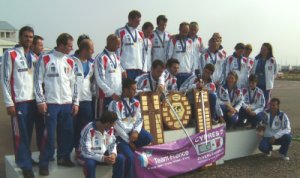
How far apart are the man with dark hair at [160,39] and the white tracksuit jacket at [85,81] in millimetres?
2484

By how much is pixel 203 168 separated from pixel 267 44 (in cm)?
357

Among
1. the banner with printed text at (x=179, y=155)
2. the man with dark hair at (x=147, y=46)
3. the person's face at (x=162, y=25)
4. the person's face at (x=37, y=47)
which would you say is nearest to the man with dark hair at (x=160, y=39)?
the person's face at (x=162, y=25)

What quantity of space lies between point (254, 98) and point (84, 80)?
4.29 metres

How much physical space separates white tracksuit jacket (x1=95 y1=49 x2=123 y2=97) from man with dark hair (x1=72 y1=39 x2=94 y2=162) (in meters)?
0.15

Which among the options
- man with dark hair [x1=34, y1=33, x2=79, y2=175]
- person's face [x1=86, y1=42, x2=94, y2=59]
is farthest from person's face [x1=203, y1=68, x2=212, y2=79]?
man with dark hair [x1=34, y1=33, x2=79, y2=175]

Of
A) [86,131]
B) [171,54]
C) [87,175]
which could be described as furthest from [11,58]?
[171,54]

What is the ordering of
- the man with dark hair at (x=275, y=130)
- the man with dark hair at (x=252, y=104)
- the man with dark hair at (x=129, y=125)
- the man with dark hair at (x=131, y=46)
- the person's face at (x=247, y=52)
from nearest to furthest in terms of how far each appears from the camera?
the man with dark hair at (x=129, y=125) < the man with dark hair at (x=131, y=46) < the man with dark hair at (x=275, y=130) < the man with dark hair at (x=252, y=104) < the person's face at (x=247, y=52)

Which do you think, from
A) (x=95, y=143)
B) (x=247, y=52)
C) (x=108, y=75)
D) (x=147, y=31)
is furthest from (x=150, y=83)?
(x=247, y=52)

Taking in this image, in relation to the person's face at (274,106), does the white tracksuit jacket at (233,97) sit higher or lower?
higher

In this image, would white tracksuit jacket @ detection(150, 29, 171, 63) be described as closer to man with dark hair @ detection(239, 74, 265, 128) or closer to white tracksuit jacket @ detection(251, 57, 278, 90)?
man with dark hair @ detection(239, 74, 265, 128)

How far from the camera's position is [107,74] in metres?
5.93

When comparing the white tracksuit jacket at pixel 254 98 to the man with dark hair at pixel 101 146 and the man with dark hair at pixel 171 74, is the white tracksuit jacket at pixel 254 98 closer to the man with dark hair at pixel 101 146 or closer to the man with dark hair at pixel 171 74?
the man with dark hair at pixel 171 74

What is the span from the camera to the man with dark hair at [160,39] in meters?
8.20

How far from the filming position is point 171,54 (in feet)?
26.2
